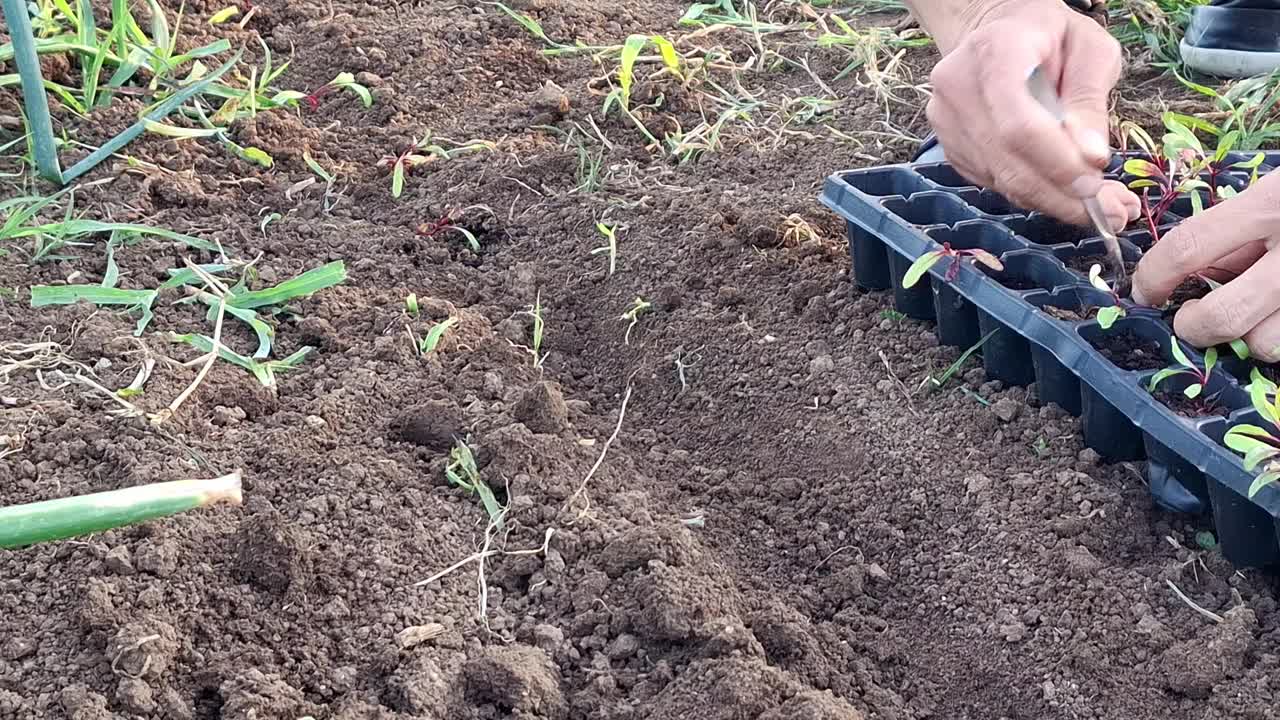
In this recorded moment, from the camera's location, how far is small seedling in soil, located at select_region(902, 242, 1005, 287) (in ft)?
5.41

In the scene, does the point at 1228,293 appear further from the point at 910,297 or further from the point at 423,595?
the point at 423,595

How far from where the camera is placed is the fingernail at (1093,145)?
1519 mm

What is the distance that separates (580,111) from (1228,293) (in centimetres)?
139

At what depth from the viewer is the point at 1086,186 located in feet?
5.13

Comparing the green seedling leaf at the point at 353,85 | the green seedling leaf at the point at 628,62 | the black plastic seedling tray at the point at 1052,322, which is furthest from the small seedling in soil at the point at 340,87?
the black plastic seedling tray at the point at 1052,322

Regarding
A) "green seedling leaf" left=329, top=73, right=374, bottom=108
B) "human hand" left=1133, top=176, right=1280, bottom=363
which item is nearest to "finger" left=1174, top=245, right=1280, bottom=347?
"human hand" left=1133, top=176, right=1280, bottom=363

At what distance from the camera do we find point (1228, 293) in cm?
143

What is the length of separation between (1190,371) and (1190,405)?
0.13 ft

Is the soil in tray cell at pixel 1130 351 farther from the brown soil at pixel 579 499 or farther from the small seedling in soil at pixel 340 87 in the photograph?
the small seedling in soil at pixel 340 87

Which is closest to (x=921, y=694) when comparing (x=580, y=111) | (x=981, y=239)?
(x=981, y=239)

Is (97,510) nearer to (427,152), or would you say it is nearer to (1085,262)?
(1085,262)

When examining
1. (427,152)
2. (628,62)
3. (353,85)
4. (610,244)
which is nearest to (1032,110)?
(610,244)

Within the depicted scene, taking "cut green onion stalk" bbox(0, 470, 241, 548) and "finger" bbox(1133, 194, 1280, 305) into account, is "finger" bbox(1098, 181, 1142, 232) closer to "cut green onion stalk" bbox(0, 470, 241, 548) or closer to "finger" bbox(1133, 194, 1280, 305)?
"finger" bbox(1133, 194, 1280, 305)

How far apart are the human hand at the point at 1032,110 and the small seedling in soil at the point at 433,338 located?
741 millimetres
